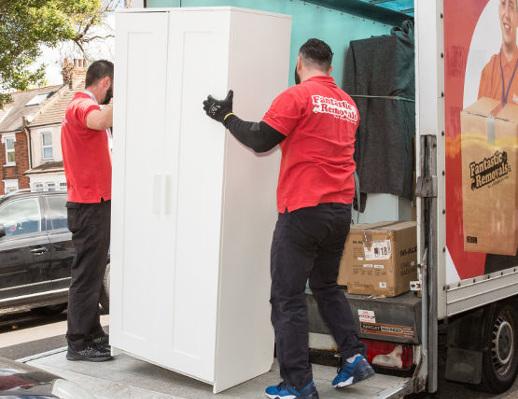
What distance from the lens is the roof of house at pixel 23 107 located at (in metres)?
40.6

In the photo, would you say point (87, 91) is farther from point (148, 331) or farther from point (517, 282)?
point (517, 282)

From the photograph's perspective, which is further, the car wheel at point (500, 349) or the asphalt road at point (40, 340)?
the asphalt road at point (40, 340)

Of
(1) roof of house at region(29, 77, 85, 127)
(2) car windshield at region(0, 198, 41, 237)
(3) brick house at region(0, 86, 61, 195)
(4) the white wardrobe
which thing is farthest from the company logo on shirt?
(3) brick house at region(0, 86, 61, 195)

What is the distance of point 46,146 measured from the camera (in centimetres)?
3838

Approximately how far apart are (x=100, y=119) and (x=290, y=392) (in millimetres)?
1974

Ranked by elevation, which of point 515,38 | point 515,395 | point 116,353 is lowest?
point 515,395

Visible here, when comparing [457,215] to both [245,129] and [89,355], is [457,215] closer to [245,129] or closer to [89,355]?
[245,129]

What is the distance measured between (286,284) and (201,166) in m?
0.76

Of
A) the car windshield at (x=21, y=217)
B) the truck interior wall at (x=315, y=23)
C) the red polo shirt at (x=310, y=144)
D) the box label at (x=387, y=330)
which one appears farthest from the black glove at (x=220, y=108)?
the car windshield at (x=21, y=217)

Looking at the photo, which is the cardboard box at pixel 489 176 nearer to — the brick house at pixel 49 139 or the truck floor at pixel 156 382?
the truck floor at pixel 156 382

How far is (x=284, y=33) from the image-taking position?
409 centimetres

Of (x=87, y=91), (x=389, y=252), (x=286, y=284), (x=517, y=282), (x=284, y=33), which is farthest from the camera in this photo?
(x=517, y=282)

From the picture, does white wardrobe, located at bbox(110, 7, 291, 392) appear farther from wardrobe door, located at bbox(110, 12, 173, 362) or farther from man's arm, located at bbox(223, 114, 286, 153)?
man's arm, located at bbox(223, 114, 286, 153)

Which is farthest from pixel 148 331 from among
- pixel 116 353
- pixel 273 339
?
pixel 273 339
